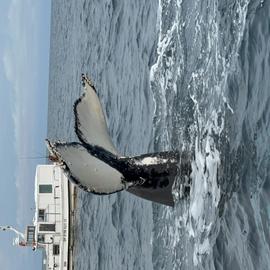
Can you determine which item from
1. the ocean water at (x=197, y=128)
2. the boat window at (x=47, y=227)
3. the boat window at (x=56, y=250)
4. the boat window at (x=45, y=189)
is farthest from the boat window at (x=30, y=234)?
the ocean water at (x=197, y=128)

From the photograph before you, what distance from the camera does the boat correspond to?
103 feet

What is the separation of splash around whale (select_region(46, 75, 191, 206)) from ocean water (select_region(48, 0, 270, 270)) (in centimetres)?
54

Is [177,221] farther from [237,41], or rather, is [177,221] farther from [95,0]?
[95,0]

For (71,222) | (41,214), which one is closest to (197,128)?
(71,222)

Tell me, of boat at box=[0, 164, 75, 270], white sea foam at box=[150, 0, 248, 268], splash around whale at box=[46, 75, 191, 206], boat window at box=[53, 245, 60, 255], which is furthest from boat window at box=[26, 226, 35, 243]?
splash around whale at box=[46, 75, 191, 206]

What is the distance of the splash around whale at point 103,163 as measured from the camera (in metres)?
12.7

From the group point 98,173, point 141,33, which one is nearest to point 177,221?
point 98,173

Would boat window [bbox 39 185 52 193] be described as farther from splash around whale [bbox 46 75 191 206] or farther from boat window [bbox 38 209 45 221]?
splash around whale [bbox 46 75 191 206]

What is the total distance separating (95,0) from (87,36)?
2.28 meters

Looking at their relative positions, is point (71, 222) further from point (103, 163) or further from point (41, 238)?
point (103, 163)

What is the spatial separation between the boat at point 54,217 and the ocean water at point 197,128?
3.13m

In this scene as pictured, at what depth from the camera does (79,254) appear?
31734 millimetres

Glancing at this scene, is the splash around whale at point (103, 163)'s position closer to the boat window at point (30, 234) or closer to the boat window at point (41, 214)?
the boat window at point (41, 214)

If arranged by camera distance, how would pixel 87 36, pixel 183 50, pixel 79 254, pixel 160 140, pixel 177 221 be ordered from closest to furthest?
pixel 177 221
pixel 183 50
pixel 160 140
pixel 79 254
pixel 87 36
